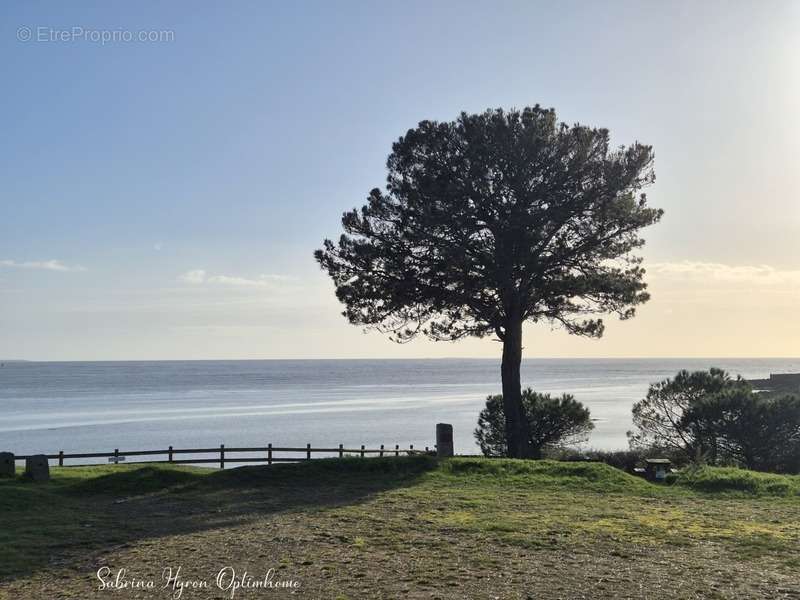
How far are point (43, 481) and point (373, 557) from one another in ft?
45.4

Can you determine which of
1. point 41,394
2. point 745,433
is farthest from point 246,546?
point 41,394

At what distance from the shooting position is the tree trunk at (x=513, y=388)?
91.5 ft

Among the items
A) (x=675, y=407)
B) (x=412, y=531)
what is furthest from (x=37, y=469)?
(x=675, y=407)

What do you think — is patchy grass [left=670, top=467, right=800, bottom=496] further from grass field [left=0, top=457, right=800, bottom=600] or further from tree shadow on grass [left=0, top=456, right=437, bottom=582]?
tree shadow on grass [left=0, top=456, right=437, bottom=582]

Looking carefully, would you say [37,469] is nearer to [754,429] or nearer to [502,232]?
[502,232]

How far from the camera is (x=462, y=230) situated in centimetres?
2730

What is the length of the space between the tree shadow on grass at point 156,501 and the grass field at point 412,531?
5cm

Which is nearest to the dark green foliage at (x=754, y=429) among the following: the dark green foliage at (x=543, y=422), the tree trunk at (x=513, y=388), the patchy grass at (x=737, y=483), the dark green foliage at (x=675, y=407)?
the dark green foliage at (x=675, y=407)

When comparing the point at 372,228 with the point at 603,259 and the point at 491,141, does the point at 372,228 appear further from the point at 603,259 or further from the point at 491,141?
the point at 603,259

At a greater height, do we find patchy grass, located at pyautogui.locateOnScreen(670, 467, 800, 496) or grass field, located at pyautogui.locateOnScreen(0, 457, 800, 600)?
grass field, located at pyautogui.locateOnScreen(0, 457, 800, 600)

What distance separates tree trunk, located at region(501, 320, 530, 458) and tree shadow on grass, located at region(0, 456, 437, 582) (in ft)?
20.6

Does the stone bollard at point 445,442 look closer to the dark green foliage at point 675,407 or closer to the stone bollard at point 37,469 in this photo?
the stone bollard at point 37,469

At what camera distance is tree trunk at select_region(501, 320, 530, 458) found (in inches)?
1097

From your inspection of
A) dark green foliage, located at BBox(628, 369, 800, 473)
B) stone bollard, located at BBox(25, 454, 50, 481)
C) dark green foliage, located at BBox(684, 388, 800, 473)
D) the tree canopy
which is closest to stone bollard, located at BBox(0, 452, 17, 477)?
stone bollard, located at BBox(25, 454, 50, 481)
